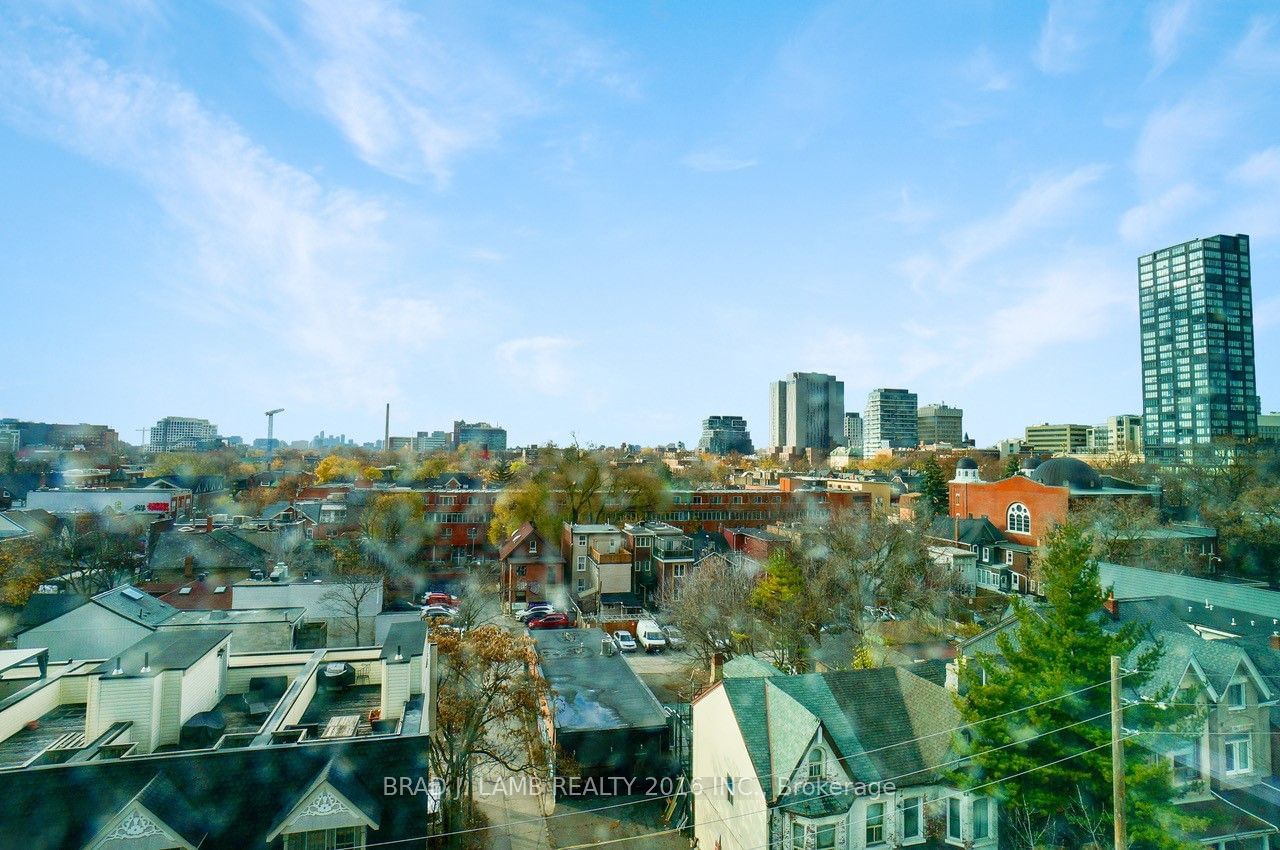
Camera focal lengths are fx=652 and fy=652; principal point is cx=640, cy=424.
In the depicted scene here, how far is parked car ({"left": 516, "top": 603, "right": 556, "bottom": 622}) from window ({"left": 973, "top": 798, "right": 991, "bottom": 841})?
2407cm

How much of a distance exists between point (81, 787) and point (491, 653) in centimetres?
781

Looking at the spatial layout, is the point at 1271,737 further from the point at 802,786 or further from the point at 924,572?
the point at 924,572

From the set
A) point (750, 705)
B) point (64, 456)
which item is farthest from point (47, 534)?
point (64, 456)

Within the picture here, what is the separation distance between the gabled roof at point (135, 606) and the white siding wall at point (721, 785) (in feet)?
61.0

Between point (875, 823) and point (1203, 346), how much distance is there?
131 meters

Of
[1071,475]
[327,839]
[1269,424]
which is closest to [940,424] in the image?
[1269,424]

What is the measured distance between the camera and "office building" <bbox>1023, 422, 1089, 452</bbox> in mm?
152000

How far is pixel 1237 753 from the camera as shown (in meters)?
15.4

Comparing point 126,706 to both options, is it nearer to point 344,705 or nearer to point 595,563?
point 344,705

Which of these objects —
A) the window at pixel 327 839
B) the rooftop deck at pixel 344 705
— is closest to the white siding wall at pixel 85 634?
the rooftop deck at pixel 344 705

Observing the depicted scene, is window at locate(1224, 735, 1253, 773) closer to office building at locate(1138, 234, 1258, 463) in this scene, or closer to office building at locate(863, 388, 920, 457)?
office building at locate(1138, 234, 1258, 463)

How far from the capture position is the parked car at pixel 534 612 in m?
34.8

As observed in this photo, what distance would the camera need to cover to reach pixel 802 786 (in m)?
13.5

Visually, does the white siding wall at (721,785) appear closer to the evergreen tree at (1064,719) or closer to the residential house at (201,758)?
the evergreen tree at (1064,719)
